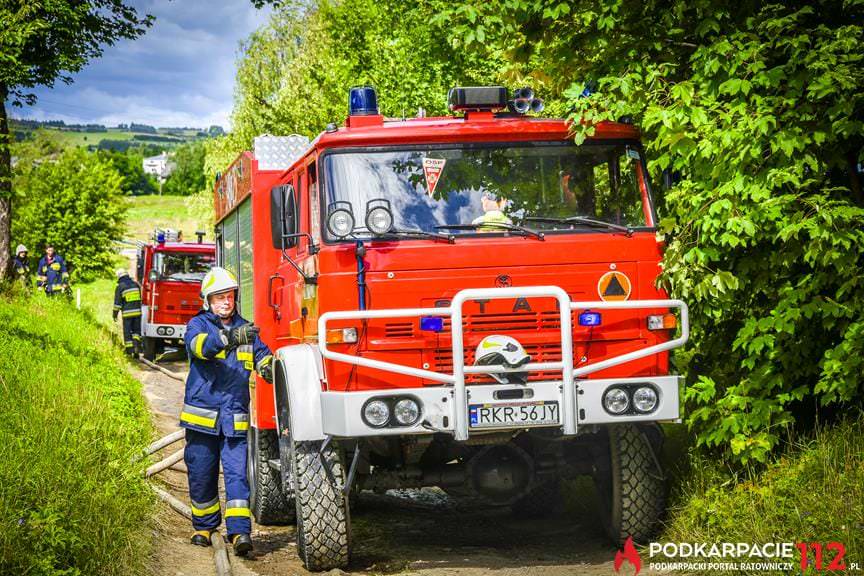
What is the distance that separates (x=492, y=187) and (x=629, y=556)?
2.51 m

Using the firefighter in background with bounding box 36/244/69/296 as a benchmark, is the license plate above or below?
below

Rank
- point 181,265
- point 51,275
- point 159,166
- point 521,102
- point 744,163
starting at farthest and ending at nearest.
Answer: point 159,166
point 181,265
point 51,275
point 521,102
point 744,163

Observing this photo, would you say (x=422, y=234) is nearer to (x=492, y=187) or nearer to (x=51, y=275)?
(x=492, y=187)

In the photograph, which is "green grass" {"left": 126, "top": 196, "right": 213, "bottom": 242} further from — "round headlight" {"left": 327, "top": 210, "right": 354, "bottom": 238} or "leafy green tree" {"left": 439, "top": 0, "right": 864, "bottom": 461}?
"round headlight" {"left": 327, "top": 210, "right": 354, "bottom": 238}

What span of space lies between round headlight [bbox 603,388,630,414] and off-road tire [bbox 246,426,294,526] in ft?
11.0

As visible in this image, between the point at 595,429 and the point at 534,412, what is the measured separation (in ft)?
1.96

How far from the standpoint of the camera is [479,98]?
695 cm

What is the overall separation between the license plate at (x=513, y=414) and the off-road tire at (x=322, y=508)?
3.63 ft

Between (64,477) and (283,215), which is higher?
(283,215)

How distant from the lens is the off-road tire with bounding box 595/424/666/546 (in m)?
6.69

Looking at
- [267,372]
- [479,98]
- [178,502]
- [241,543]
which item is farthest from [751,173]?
[178,502]

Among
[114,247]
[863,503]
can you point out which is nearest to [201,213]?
[114,247]

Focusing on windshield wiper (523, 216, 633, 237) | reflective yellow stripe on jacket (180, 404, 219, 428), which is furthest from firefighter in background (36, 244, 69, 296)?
windshield wiper (523, 216, 633, 237)

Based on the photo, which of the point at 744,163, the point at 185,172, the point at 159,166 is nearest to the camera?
the point at 744,163
